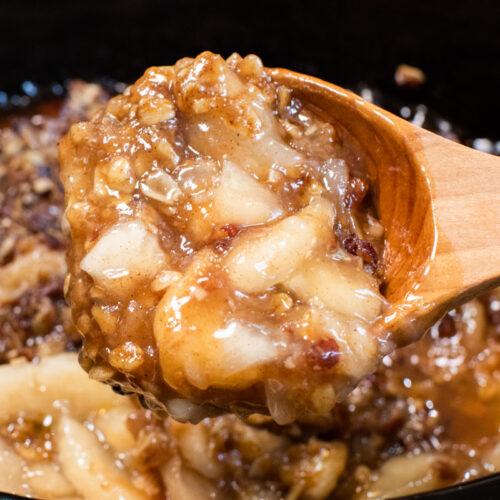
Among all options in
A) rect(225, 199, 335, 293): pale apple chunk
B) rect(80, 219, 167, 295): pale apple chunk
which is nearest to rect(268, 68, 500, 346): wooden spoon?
rect(225, 199, 335, 293): pale apple chunk

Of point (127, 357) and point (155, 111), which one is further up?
point (155, 111)

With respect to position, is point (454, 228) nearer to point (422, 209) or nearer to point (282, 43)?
point (422, 209)

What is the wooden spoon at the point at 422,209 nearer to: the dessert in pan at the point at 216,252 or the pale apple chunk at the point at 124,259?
the dessert in pan at the point at 216,252

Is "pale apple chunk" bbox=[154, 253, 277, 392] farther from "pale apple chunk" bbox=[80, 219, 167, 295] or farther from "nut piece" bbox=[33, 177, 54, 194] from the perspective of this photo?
"nut piece" bbox=[33, 177, 54, 194]

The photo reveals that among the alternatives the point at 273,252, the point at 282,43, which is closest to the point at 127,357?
the point at 273,252

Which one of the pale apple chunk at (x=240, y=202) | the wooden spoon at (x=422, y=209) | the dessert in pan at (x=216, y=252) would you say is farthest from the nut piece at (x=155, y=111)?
the wooden spoon at (x=422, y=209)
